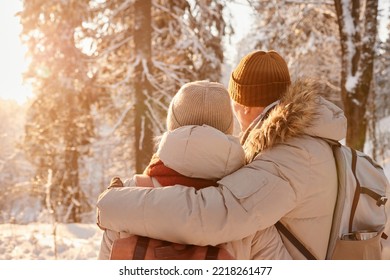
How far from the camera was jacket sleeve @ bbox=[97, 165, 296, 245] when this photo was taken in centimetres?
211

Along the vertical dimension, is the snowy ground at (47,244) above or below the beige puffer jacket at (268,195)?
below

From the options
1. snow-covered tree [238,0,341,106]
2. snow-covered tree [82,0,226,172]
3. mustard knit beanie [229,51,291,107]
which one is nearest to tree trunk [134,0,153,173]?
snow-covered tree [82,0,226,172]

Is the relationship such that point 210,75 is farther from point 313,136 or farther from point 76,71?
point 313,136

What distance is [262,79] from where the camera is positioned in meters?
2.69

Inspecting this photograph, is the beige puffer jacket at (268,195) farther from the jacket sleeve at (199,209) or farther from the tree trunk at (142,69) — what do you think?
the tree trunk at (142,69)

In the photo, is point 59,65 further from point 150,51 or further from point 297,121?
point 297,121

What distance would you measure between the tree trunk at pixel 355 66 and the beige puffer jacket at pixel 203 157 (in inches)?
278

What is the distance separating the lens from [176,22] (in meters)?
Result: 10.3

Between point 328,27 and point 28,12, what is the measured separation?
24.6 feet

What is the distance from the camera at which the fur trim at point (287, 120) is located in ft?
7.86

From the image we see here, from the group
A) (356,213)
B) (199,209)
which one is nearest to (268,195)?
(199,209)

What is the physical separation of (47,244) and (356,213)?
6.38 metres

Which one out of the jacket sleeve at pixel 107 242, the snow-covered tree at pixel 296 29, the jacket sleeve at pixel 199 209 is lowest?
the jacket sleeve at pixel 107 242

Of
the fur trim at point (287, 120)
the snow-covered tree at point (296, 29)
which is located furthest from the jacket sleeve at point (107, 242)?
the snow-covered tree at point (296, 29)
